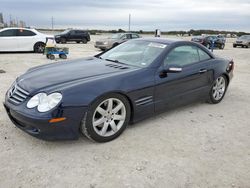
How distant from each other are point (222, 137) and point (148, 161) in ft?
4.39

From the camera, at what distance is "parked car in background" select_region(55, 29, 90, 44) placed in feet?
76.3

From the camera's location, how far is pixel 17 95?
10.6ft

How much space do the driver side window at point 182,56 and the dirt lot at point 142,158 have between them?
0.96 meters

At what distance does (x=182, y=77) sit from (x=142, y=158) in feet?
5.55

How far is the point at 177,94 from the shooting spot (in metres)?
4.11

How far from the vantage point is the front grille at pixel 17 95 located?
3.11 metres

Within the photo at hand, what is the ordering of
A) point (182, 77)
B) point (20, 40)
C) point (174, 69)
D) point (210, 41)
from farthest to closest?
point (210, 41)
point (20, 40)
point (182, 77)
point (174, 69)

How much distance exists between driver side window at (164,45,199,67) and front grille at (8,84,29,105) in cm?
206

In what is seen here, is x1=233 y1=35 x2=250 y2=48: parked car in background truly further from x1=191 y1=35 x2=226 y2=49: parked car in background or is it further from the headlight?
the headlight

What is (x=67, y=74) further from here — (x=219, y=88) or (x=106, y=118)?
(x=219, y=88)

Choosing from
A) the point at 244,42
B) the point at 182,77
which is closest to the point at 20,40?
the point at 182,77

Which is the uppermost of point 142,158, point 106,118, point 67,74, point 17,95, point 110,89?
point 67,74

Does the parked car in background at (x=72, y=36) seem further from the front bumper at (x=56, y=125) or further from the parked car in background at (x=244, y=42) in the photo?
the front bumper at (x=56, y=125)

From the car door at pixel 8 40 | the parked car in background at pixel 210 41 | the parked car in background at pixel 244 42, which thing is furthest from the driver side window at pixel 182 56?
the parked car in background at pixel 244 42
